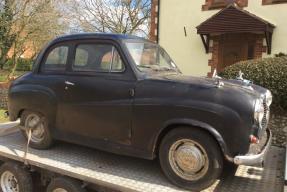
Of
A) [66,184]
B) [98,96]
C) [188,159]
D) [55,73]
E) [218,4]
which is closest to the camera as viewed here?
[188,159]

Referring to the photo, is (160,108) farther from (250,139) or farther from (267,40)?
(267,40)

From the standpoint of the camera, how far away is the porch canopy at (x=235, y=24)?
1163 centimetres

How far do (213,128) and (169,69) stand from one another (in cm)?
148

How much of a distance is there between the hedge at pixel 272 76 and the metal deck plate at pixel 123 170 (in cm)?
Result: 229

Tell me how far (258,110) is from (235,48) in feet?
32.0

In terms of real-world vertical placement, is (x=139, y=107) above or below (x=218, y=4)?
below

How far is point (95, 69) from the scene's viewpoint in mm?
4520

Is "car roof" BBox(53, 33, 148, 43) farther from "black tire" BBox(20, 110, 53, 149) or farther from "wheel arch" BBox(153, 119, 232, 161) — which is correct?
"wheel arch" BBox(153, 119, 232, 161)

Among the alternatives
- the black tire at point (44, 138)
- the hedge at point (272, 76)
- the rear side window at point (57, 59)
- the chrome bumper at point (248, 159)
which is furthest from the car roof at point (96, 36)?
the hedge at point (272, 76)

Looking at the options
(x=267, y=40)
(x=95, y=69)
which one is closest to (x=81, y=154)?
(x=95, y=69)

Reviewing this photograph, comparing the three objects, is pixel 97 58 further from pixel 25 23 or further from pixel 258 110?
pixel 25 23

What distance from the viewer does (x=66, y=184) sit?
4.12 metres

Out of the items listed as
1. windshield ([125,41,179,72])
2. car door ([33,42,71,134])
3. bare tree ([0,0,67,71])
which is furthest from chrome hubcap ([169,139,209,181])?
bare tree ([0,0,67,71])

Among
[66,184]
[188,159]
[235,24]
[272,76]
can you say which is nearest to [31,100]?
[66,184]
